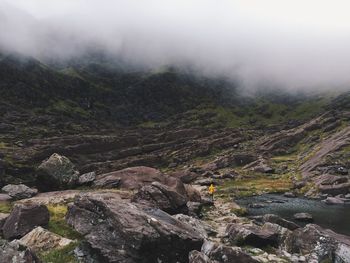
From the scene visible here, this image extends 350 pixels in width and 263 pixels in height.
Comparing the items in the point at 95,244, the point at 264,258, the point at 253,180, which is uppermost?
the point at 95,244

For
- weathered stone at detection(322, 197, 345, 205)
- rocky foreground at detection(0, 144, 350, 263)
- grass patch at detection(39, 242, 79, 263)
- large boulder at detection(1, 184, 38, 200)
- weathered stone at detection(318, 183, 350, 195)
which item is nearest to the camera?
rocky foreground at detection(0, 144, 350, 263)

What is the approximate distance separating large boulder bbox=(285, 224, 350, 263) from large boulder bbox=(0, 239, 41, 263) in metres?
23.5

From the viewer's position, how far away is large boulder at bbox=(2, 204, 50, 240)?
39.7 m

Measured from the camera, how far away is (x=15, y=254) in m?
28.0

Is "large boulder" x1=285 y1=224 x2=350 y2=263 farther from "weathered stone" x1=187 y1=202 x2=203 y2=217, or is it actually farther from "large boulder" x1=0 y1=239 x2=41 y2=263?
"large boulder" x1=0 y1=239 x2=41 y2=263

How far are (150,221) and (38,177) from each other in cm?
4141

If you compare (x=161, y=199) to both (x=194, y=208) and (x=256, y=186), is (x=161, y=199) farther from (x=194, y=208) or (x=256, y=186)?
(x=256, y=186)

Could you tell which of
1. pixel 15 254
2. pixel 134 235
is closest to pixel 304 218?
pixel 134 235

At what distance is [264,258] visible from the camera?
3556 cm

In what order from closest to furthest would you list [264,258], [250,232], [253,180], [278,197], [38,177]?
[264,258] → [250,232] → [38,177] → [278,197] → [253,180]

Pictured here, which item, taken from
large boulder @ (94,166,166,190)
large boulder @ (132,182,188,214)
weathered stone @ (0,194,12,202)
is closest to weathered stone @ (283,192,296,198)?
large boulder @ (94,166,166,190)

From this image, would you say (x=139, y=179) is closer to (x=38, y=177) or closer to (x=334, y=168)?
(x=38, y=177)

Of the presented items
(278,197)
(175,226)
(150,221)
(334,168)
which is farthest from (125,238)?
(334,168)

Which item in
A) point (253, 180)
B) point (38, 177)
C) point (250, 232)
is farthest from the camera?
point (253, 180)
